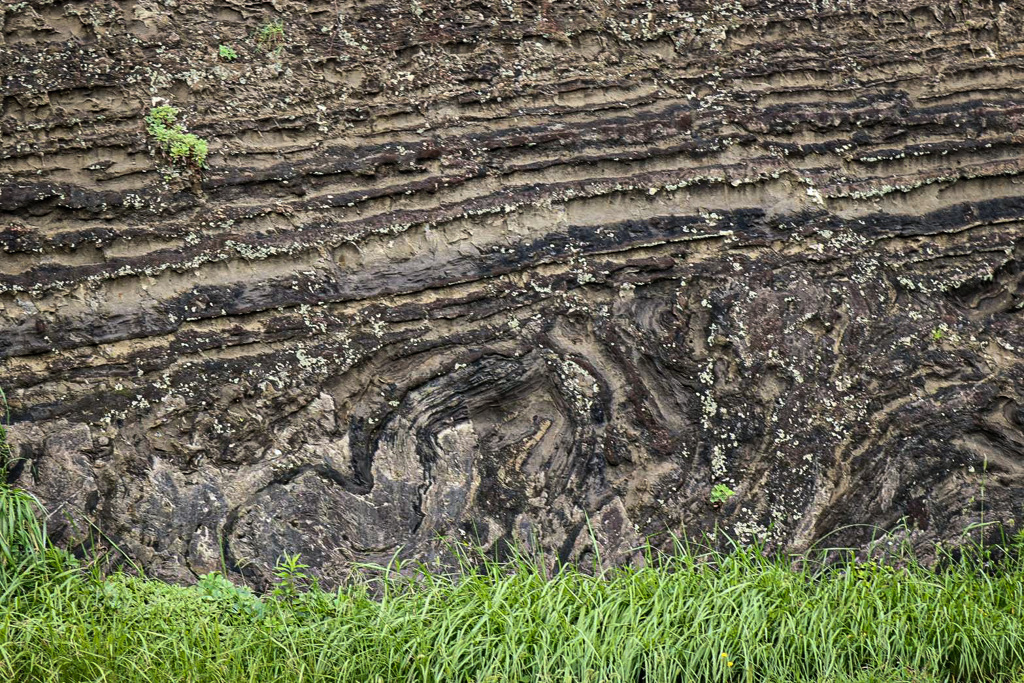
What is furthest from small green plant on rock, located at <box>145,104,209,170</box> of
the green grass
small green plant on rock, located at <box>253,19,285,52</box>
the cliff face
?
the green grass

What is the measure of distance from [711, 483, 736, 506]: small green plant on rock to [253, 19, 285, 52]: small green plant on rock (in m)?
2.49

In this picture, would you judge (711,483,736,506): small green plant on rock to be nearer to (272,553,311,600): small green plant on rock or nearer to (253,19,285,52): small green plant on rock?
(272,553,311,600): small green plant on rock

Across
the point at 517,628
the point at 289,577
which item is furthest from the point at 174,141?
the point at 517,628

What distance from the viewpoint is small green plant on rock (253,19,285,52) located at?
3924mm

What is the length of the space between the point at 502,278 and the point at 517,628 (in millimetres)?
1405

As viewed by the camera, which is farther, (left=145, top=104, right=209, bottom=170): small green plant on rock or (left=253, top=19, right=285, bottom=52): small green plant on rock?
(left=253, top=19, right=285, bottom=52): small green plant on rock

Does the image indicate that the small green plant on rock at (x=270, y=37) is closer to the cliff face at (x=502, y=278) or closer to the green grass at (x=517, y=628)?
the cliff face at (x=502, y=278)

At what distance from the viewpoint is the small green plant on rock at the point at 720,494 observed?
378cm

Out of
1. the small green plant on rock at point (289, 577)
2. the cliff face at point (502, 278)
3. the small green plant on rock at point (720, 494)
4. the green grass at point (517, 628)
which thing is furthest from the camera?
the small green plant on rock at point (720, 494)

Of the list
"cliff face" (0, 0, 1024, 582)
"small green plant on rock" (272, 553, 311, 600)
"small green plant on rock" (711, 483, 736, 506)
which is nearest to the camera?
"small green plant on rock" (272, 553, 311, 600)

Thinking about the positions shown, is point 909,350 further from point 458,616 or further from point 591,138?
point 458,616

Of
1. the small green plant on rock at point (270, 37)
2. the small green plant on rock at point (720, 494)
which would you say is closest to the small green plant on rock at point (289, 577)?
the small green plant on rock at point (720, 494)

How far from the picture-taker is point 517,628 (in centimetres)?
312

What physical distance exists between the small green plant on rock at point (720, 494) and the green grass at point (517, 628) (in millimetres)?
342
